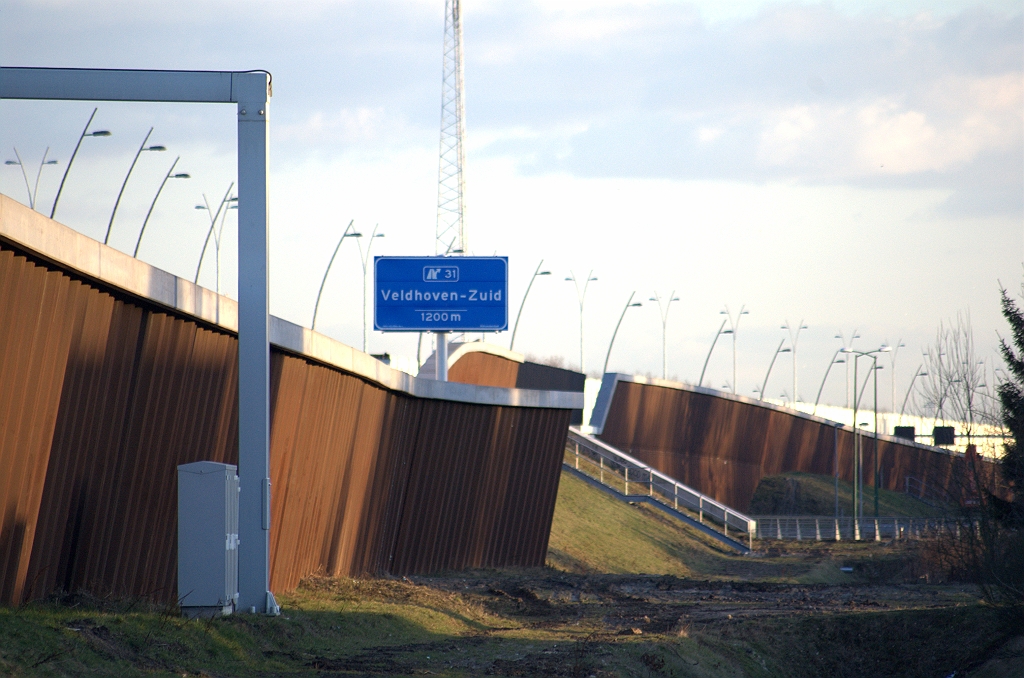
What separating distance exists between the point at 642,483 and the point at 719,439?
1498 cm

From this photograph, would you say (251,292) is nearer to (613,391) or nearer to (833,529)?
(613,391)

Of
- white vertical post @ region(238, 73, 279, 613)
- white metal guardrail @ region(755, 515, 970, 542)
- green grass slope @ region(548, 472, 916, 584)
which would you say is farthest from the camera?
white metal guardrail @ region(755, 515, 970, 542)

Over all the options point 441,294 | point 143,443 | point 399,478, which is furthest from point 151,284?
point 441,294

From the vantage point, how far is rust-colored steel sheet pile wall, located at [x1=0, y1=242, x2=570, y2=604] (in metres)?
12.0

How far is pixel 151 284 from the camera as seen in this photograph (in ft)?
45.4

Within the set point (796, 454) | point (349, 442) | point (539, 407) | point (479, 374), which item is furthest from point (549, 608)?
point (796, 454)

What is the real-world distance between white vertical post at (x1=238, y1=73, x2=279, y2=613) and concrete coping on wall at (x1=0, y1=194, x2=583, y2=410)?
782 mm

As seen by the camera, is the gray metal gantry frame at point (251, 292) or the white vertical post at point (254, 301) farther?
the white vertical post at point (254, 301)

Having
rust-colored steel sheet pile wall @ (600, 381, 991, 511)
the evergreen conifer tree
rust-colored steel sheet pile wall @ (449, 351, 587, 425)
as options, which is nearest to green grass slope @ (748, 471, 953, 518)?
rust-colored steel sheet pile wall @ (600, 381, 991, 511)

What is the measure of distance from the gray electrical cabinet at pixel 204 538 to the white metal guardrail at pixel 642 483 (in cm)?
3882

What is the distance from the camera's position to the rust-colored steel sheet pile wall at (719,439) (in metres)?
61.9

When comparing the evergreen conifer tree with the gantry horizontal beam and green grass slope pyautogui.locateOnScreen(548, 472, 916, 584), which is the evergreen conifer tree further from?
the gantry horizontal beam

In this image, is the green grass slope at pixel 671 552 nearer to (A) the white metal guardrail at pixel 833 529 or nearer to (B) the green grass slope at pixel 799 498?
(A) the white metal guardrail at pixel 833 529

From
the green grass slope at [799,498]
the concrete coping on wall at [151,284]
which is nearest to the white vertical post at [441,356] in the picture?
the concrete coping on wall at [151,284]
